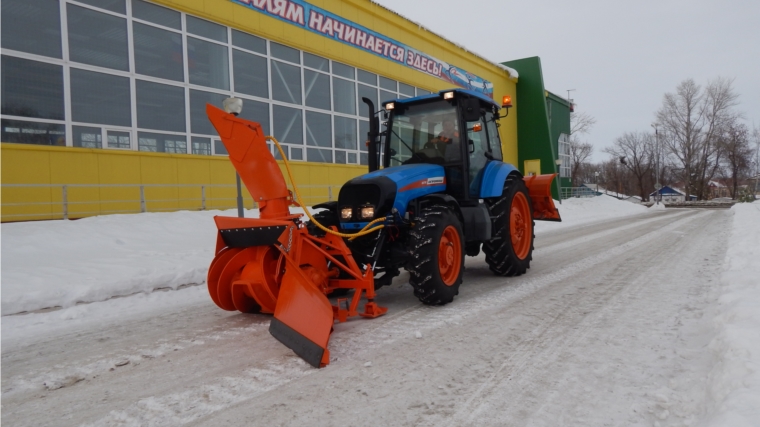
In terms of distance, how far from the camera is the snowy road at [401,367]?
2.78 m

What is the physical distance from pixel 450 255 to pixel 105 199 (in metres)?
8.59

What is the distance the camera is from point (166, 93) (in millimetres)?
11820

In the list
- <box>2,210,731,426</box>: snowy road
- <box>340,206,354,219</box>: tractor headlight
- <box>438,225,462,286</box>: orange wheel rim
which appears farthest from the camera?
<box>438,225,462,286</box>: orange wheel rim

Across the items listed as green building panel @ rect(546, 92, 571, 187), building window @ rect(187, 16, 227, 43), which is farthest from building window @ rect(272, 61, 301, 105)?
green building panel @ rect(546, 92, 571, 187)

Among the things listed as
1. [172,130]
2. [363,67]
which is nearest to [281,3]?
[363,67]

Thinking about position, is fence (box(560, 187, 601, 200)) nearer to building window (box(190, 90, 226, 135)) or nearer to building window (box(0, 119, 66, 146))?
building window (box(190, 90, 226, 135))

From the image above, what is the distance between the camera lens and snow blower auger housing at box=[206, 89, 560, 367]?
419 cm

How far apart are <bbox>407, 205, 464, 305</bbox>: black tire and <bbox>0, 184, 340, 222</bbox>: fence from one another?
25.9 feet

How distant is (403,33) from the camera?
19.9m

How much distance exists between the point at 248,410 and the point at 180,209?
10153 mm

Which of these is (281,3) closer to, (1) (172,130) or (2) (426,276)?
(1) (172,130)

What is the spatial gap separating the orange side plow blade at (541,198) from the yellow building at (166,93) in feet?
26.7

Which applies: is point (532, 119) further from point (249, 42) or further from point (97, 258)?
point (97, 258)

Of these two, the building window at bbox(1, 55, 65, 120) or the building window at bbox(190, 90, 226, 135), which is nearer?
the building window at bbox(1, 55, 65, 120)
